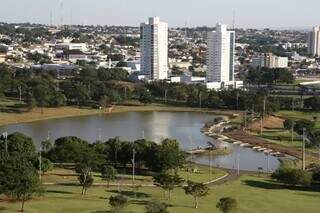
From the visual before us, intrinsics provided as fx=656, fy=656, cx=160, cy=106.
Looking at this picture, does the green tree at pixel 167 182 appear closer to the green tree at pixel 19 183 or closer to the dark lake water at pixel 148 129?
the green tree at pixel 19 183

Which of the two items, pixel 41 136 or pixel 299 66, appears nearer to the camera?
pixel 41 136

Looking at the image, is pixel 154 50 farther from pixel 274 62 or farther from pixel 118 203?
pixel 118 203

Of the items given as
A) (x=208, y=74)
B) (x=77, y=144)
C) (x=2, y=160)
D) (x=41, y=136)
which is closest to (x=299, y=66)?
(x=208, y=74)

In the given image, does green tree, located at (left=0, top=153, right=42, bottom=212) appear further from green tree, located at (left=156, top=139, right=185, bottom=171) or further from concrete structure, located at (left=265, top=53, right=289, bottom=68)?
concrete structure, located at (left=265, top=53, right=289, bottom=68)

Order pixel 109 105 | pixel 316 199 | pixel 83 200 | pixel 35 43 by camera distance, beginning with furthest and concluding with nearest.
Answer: pixel 35 43
pixel 109 105
pixel 316 199
pixel 83 200

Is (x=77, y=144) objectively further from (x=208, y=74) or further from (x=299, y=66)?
(x=299, y=66)

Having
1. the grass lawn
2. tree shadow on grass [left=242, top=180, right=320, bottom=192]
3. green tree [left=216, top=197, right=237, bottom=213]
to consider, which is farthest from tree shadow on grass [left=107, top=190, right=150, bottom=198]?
the grass lawn
